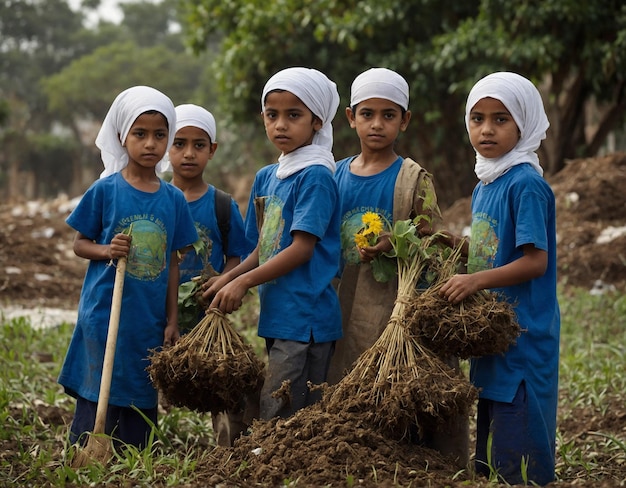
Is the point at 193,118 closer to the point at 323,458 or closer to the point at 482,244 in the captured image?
the point at 482,244

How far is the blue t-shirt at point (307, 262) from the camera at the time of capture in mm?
3980

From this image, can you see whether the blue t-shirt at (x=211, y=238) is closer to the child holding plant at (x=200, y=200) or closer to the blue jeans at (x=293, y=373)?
the child holding plant at (x=200, y=200)

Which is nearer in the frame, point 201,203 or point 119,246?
point 119,246

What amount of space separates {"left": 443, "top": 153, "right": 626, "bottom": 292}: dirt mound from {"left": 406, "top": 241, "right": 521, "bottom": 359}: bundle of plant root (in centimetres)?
561

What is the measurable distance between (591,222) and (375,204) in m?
6.54

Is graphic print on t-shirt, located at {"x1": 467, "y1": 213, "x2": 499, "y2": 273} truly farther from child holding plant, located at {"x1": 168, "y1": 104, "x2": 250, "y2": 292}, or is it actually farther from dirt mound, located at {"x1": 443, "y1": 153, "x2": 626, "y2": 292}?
dirt mound, located at {"x1": 443, "y1": 153, "x2": 626, "y2": 292}

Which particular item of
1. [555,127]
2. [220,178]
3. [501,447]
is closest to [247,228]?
[501,447]

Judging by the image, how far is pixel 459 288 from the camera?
3521mm

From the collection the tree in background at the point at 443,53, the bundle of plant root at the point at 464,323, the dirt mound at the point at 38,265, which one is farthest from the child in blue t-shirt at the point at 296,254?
the tree in background at the point at 443,53

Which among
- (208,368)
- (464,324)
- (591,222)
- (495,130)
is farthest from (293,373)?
(591,222)

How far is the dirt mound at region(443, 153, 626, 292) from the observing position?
9055mm

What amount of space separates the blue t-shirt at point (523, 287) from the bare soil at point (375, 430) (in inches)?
15.7

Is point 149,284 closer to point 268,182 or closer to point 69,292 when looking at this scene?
point 268,182

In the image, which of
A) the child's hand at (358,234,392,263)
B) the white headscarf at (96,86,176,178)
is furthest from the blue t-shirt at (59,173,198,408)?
the child's hand at (358,234,392,263)
